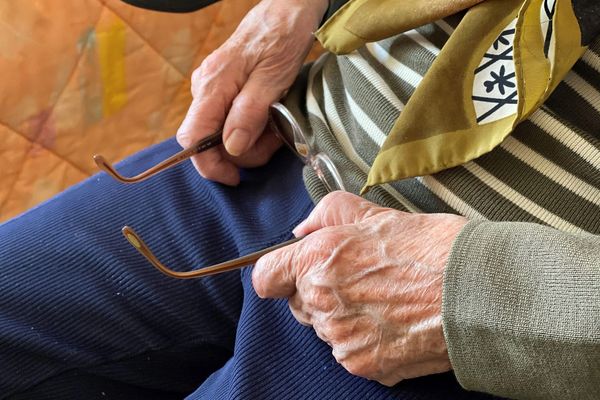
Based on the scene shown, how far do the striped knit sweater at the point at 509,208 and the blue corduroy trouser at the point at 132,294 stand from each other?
93 mm

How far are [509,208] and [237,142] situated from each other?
30 cm

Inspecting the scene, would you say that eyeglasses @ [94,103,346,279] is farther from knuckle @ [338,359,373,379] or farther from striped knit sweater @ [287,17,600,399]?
knuckle @ [338,359,373,379]

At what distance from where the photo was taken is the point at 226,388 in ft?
2.04

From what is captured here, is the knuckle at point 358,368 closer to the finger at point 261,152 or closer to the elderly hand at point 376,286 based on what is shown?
the elderly hand at point 376,286

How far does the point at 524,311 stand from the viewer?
0.50m

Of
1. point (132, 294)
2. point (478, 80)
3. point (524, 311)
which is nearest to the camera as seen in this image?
point (524, 311)

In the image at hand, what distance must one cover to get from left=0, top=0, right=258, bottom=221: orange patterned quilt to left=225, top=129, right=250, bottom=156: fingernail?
0.50 metres

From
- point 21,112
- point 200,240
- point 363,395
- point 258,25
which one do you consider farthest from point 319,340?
point 21,112

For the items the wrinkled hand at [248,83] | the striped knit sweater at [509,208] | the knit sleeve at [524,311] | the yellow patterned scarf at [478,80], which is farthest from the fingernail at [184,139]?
the knit sleeve at [524,311]

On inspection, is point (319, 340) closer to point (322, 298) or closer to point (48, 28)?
point (322, 298)

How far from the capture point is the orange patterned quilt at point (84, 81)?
1.11 m

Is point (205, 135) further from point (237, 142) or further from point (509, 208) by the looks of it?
point (509, 208)

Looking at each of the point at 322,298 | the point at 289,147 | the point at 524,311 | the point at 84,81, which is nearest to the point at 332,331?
the point at 322,298

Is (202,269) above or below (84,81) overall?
below
